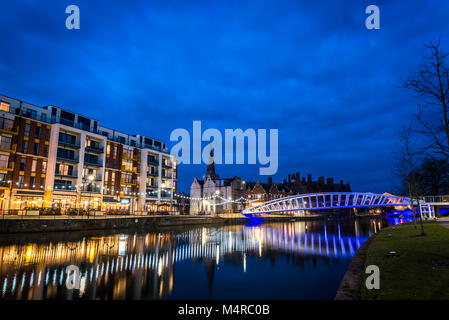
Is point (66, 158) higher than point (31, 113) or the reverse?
the reverse

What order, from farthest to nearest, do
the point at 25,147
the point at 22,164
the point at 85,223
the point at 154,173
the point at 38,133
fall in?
the point at 154,173, the point at 38,133, the point at 25,147, the point at 22,164, the point at 85,223

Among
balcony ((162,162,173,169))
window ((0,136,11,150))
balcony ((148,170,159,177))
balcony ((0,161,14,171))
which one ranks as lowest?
balcony ((0,161,14,171))

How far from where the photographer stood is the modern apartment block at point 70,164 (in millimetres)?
35969

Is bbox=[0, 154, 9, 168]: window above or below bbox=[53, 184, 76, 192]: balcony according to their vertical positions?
→ above

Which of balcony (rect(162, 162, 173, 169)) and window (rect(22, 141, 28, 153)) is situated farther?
balcony (rect(162, 162, 173, 169))

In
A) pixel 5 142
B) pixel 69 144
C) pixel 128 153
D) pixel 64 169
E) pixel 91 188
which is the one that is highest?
pixel 128 153

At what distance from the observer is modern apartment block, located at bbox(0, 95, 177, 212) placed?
1416 inches

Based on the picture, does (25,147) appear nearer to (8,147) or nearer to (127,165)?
(8,147)

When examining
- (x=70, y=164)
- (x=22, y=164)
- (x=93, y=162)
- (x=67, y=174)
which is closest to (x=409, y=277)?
(x=22, y=164)

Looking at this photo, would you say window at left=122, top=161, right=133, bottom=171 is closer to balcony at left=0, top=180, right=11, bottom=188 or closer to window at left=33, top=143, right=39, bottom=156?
window at left=33, top=143, right=39, bottom=156

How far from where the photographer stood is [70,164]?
43625mm

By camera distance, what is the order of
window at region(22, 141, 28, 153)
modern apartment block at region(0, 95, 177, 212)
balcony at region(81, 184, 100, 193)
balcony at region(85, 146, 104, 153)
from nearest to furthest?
modern apartment block at region(0, 95, 177, 212), window at region(22, 141, 28, 153), balcony at region(81, 184, 100, 193), balcony at region(85, 146, 104, 153)

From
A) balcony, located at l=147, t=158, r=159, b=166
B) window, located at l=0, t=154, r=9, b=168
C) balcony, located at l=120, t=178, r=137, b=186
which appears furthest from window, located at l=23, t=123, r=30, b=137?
balcony, located at l=147, t=158, r=159, b=166

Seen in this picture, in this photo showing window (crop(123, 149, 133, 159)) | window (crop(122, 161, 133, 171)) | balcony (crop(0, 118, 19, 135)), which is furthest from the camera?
window (crop(123, 149, 133, 159))
